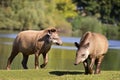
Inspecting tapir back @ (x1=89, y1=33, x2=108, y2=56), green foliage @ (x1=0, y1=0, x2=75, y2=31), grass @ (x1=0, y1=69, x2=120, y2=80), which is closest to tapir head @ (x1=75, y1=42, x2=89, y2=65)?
tapir back @ (x1=89, y1=33, x2=108, y2=56)

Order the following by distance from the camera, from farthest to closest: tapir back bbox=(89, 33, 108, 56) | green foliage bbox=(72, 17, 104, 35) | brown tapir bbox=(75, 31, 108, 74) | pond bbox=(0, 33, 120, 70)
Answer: green foliage bbox=(72, 17, 104, 35) → pond bbox=(0, 33, 120, 70) → tapir back bbox=(89, 33, 108, 56) → brown tapir bbox=(75, 31, 108, 74)

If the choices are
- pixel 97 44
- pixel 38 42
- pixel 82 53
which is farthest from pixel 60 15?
pixel 82 53

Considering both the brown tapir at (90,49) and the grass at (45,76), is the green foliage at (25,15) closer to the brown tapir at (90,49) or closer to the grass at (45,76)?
the grass at (45,76)

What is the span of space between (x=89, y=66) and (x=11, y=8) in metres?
59.0

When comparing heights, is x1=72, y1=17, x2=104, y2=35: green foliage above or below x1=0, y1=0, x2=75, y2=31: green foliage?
below

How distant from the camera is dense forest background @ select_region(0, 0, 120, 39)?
71875 mm

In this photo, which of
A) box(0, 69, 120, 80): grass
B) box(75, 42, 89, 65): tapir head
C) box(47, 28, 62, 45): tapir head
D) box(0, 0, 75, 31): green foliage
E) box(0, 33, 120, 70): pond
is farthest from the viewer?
box(0, 0, 75, 31): green foliage

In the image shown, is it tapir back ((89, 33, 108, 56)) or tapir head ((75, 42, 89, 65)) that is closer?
tapir head ((75, 42, 89, 65))

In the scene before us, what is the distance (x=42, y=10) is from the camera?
7219 centimetres

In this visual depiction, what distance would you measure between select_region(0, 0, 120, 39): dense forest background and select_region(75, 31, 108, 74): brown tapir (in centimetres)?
5351

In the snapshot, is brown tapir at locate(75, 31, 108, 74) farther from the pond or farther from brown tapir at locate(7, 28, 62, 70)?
the pond

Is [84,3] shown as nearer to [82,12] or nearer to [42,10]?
[82,12]

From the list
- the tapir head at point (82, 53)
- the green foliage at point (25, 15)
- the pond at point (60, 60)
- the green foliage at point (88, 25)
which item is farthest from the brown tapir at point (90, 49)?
the green foliage at point (88, 25)

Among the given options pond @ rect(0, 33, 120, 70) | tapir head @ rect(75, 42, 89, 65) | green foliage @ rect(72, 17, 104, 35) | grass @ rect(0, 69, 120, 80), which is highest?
tapir head @ rect(75, 42, 89, 65)
